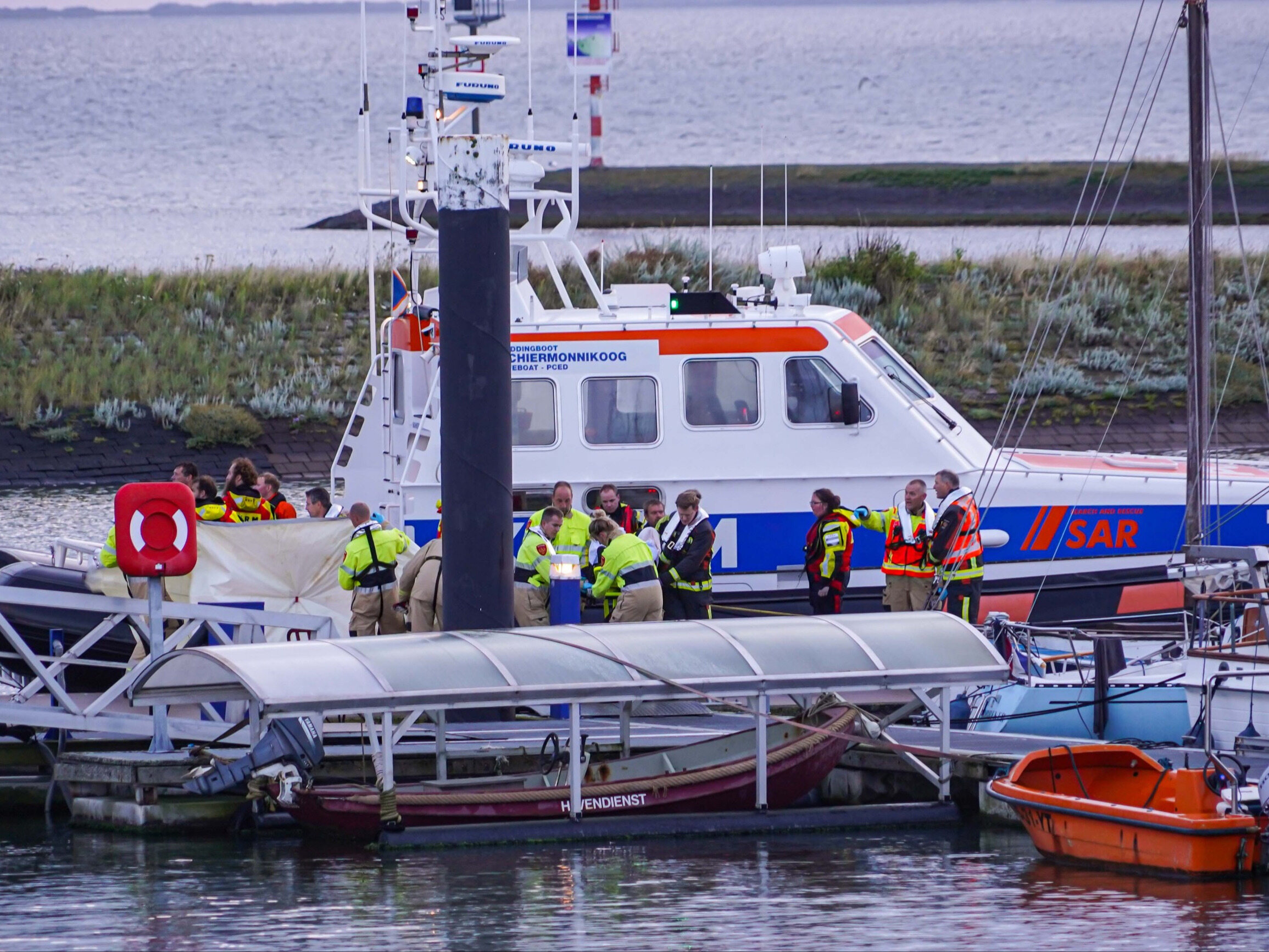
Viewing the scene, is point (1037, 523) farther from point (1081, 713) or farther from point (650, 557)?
point (650, 557)

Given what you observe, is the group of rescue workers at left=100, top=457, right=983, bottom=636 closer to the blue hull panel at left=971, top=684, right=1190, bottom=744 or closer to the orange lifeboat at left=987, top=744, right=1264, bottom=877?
the blue hull panel at left=971, top=684, right=1190, bottom=744

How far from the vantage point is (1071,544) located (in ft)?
48.5

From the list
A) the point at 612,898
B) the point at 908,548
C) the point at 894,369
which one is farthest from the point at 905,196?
the point at 612,898

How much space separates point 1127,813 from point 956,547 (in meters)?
3.55

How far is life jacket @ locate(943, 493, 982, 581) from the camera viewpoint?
13648mm

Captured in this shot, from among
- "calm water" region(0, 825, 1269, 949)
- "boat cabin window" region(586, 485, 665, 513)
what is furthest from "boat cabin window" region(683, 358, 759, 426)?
"calm water" region(0, 825, 1269, 949)

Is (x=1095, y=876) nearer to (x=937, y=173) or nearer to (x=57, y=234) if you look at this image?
(x=937, y=173)

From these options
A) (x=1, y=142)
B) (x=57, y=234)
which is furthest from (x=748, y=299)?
(x=1, y=142)

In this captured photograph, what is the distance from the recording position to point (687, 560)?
45.1 feet

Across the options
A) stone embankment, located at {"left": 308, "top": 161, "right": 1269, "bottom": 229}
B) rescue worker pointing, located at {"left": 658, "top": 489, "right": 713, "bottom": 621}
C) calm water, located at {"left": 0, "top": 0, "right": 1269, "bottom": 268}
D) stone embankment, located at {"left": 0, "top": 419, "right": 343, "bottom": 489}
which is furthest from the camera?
calm water, located at {"left": 0, "top": 0, "right": 1269, "bottom": 268}

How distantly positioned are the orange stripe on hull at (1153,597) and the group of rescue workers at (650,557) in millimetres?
1538

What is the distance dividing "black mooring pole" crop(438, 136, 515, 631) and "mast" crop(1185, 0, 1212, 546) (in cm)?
523

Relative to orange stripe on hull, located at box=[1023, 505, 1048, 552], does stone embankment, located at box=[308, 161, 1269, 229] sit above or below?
above

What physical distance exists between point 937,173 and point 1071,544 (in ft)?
167
